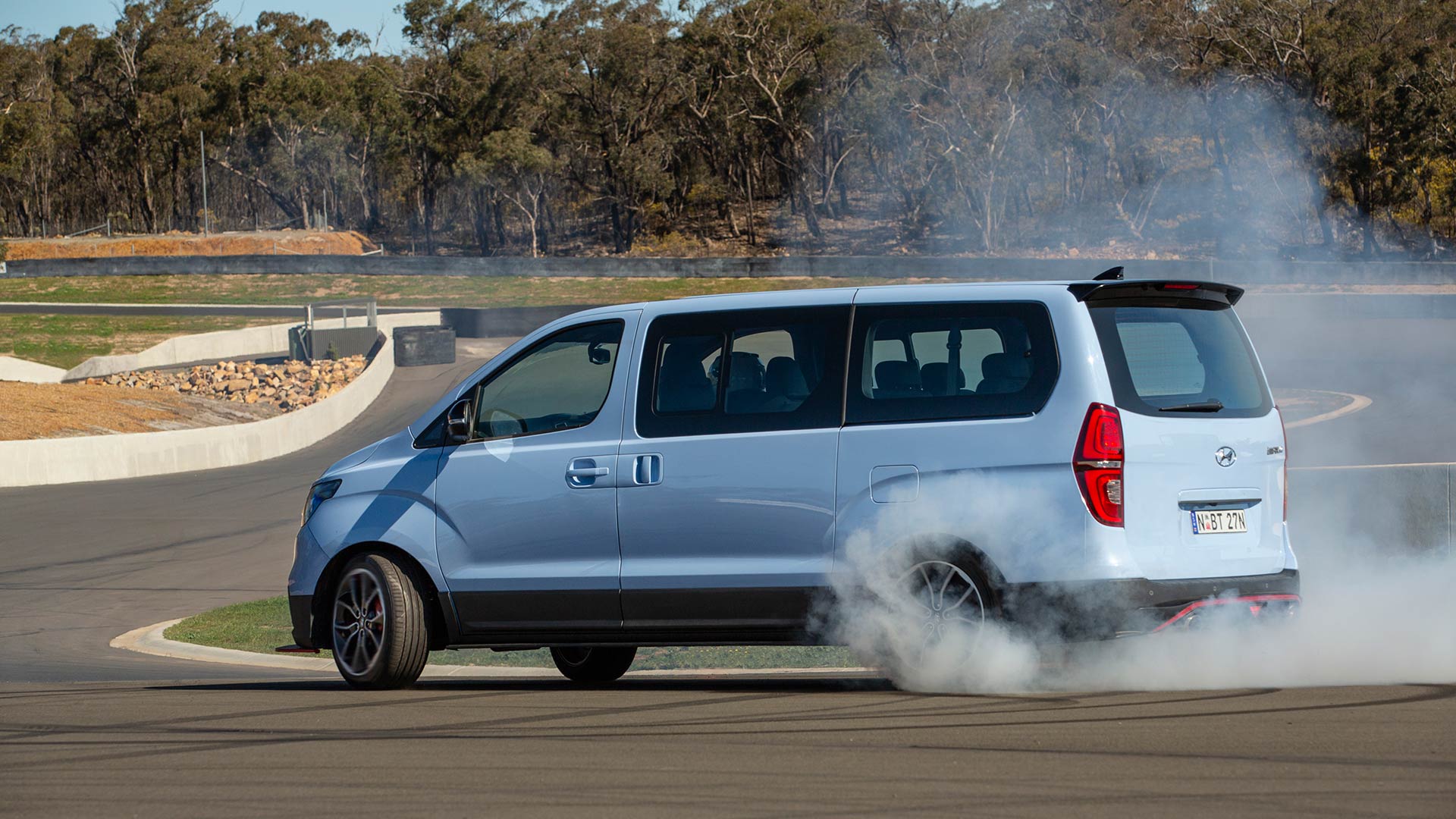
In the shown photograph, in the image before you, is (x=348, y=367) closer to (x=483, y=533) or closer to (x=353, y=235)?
(x=483, y=533)

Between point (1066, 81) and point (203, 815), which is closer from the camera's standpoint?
point (203, 815)

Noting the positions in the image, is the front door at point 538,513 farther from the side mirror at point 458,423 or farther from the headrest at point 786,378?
the headrest at point 786,378

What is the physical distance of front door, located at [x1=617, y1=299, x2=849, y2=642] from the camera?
692cm

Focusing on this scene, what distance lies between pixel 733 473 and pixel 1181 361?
2076mm

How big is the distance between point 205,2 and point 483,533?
119m

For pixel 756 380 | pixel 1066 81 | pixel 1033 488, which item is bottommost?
pixel 1033 488

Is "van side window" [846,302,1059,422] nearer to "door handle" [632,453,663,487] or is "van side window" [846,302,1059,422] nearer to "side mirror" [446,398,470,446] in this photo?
"door handle" [632,453,663,487]

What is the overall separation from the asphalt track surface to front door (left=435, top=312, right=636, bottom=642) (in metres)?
0.44

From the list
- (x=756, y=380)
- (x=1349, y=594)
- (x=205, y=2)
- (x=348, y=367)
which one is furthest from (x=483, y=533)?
(x=205, y=2)

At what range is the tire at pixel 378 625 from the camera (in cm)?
761

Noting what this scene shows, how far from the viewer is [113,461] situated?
86.5 ft

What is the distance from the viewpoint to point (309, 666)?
9.98 metres

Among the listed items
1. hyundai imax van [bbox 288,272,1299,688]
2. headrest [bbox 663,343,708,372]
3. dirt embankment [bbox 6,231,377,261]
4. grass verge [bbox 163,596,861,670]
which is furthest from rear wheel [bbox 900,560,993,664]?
dirt embankment [bbox 6,231,377,261]

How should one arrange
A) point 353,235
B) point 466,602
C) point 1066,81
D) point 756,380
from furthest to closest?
1. point 353,235
2. point 1066,81
3. point 466,602
4. point 756,380
